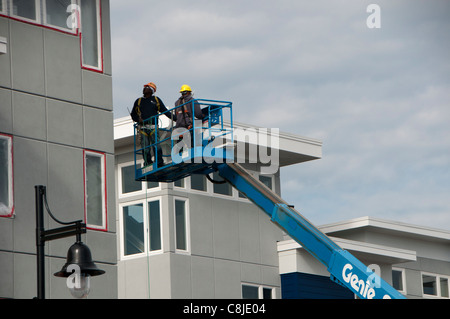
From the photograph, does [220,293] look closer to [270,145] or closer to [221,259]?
[221,259]

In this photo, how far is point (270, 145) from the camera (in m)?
31.1

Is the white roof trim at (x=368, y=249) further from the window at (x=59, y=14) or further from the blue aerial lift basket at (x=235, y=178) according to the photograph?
the window at (x=59, y=14)

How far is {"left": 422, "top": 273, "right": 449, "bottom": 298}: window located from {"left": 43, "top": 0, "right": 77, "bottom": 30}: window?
21348mm

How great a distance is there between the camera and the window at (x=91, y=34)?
20.7 metres

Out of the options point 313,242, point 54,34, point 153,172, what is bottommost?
point 313,242

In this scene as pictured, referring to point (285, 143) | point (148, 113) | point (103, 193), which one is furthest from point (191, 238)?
point (103, 193)

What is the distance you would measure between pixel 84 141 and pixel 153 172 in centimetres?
277

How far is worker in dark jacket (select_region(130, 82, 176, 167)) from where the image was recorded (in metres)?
22.2

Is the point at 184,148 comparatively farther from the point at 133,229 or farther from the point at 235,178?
the point at 133,229

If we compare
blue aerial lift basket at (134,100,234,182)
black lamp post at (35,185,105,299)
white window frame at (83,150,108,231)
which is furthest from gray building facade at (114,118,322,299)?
black lamp post at (35,185,105,299)

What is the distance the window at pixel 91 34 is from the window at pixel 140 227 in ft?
30.0

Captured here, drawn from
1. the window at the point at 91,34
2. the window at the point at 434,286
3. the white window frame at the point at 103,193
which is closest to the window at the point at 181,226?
the white window frame at the point at 103,193

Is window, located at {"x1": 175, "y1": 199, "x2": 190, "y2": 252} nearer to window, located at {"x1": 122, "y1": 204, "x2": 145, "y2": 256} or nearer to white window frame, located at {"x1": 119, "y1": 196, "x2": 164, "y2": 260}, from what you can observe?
white window frame, located at {"x1": 119, "y1": 196, "x2": 164, "y2": 260}
